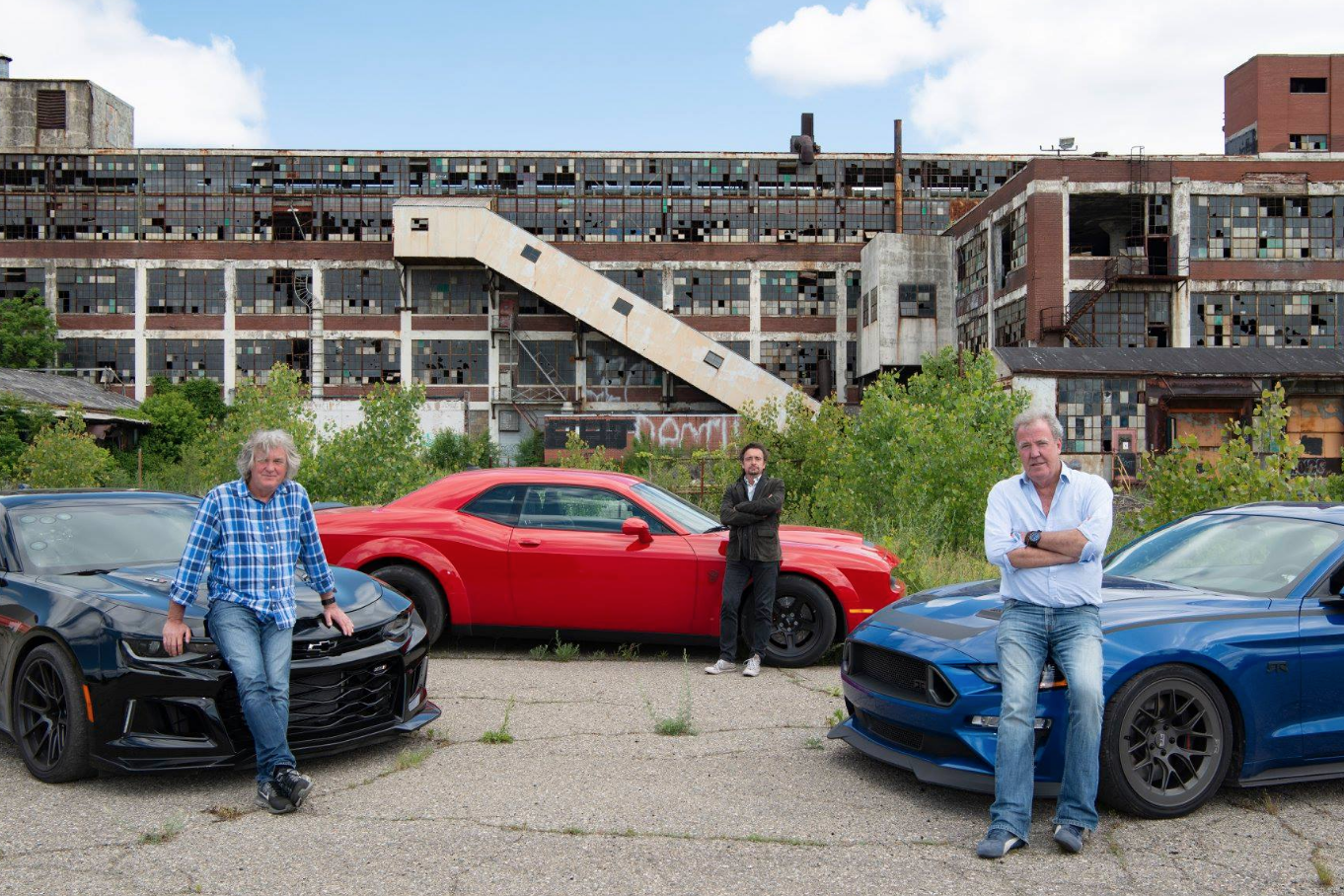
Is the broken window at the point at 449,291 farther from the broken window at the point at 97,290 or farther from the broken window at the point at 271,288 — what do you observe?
the broken window at the point at 97,290

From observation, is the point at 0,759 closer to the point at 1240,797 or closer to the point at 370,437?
the point at 1240,797

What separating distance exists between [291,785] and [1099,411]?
33378 mm

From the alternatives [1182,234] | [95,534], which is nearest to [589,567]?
[95,534]

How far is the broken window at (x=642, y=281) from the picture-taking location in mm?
52281

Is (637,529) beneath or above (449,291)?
beneath

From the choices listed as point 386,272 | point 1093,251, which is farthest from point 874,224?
point 386,272

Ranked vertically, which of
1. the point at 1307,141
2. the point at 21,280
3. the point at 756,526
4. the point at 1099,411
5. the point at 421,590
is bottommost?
the point at 421,590

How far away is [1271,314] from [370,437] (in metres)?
36.4

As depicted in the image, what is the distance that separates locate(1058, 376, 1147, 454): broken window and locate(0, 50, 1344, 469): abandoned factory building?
43.5 ft

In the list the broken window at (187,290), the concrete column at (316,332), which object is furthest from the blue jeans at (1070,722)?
the broken window at (187,290)

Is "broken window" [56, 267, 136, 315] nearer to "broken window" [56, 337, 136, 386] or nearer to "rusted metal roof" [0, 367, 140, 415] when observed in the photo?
"broken window" [56, 337, 136, 386]

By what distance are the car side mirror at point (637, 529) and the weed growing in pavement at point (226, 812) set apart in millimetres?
3867

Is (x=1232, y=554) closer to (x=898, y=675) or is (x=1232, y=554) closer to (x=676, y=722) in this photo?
(x=898, y=675)

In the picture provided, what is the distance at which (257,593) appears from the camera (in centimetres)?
455
